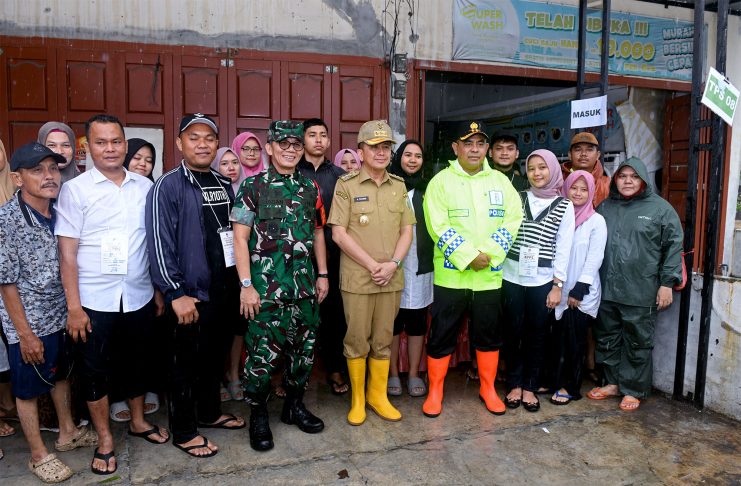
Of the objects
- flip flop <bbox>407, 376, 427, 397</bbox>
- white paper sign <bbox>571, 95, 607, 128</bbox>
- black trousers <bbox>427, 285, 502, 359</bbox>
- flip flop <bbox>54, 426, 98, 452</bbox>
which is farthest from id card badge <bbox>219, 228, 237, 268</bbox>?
white paper sign <bbox>571, 95, 607, 128</bbox>

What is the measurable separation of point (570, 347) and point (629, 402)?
1.88ft

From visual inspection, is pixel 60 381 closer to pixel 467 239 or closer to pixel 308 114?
pixel 467 239

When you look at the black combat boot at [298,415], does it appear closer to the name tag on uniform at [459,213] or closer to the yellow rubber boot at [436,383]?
the yellow rubber boot at [436,383]

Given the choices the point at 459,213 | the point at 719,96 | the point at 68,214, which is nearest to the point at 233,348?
the point at 68,214

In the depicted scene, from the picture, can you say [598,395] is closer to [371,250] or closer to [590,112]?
[371,250]

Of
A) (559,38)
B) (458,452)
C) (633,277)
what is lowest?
(458,452)

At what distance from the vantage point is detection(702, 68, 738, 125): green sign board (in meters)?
3.90

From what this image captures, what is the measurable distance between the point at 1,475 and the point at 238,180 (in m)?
2.41

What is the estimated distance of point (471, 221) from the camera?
3.80m

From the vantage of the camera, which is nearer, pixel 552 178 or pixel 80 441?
pixel 80 441

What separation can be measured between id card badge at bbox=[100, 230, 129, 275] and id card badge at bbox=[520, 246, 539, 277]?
8.69 feet

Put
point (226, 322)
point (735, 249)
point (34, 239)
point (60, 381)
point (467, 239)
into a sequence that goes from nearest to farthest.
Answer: point (34, 239) → point (60, 381) → point (226, 322) → point (467, 239) → point (735, 249)

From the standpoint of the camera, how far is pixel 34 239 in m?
2.93

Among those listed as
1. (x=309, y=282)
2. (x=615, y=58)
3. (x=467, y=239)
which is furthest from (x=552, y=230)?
(x=615, y=58)
